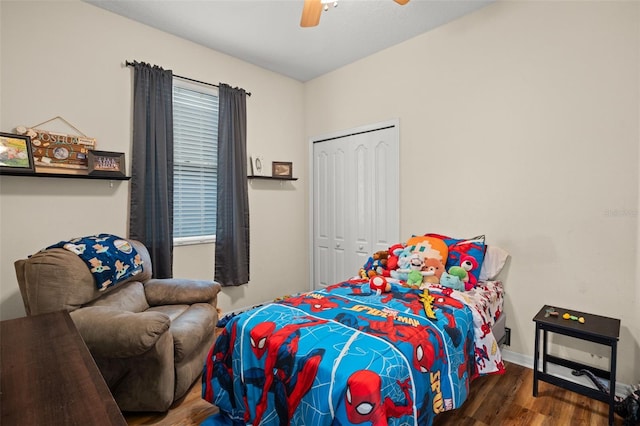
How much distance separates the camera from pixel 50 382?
0.81 metres

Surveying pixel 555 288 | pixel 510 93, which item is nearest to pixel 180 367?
pixel 555 288

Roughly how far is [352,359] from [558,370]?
1964 millimetres

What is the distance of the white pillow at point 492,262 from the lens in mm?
2580

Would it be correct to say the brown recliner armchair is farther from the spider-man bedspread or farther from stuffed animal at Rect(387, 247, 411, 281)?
stuffed animal at Rect(387, 247, 411, 281)

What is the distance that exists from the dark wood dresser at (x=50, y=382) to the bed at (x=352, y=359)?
80 centimetres

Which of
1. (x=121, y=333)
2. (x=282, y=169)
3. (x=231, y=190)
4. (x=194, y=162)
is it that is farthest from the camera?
(x=282, y=169)

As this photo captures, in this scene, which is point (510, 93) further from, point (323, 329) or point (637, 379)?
point (323, 329)

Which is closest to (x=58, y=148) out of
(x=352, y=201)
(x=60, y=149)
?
(x=60, y=149)

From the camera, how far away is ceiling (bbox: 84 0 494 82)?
266 centimetres

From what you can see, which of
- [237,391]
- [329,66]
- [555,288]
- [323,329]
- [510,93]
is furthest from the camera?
[329,66]

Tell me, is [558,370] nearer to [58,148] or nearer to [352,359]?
[352,359]

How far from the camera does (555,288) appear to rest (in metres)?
2.41

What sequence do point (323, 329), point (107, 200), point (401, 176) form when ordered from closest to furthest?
point (323, 329), point (107, 200), point (401, 176)

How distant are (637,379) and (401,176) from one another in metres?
2.26
